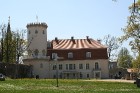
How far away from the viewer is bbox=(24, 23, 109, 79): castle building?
83688mm

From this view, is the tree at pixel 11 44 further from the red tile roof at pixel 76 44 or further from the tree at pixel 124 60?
the tree at pixel 124 60

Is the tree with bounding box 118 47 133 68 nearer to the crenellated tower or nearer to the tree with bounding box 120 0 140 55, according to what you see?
the crenellated tower

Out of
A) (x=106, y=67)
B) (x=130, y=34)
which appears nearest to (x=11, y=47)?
(x=106, y=67)

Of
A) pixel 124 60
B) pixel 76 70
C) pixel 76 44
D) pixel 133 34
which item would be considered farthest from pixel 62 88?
pixel 124 60

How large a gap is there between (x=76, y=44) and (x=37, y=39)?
10726 millimetres

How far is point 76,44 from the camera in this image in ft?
294

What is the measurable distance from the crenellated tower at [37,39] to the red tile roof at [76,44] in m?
4.38

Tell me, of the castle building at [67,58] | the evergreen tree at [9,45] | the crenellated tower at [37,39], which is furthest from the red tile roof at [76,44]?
the evergreen tree at [9,45]

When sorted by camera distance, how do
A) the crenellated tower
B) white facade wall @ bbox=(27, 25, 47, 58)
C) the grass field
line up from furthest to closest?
white facade wall @ bbox=(27, 25, 47, 58) → the crenellated tower → the grass field

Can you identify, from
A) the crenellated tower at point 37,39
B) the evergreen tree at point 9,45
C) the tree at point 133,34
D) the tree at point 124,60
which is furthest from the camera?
the tree at point 124,60

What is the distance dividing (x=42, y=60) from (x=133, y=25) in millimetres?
36364

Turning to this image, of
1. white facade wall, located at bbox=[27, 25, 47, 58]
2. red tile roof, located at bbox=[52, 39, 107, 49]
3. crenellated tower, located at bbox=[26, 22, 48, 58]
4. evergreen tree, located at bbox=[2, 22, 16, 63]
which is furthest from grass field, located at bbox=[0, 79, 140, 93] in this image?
red tile roof, located at bbox=[52, 39, 107, 49]

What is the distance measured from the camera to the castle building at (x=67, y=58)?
83.7 metres

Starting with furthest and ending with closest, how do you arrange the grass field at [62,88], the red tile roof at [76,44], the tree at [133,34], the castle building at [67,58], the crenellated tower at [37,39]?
the red tile roof at [76,44]
the crenellated tower at [37,39]
the castle building at [67,58]
the tree at [133,34]
the grass field at [62,88]
